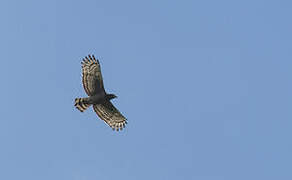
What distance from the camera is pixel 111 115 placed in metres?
60.4

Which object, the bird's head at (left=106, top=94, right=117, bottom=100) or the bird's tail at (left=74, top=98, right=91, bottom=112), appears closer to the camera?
the bird's tail at (left=74, top=98, right=91, bottom=112)

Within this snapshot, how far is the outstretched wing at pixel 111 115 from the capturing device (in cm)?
5988

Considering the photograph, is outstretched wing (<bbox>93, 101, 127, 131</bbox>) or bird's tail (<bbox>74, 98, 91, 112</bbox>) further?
outstretched wing (<bbox>93, 101, 127, 131</bbox>)

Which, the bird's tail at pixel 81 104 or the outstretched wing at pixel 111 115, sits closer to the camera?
the bird's tail at pixel 81 104

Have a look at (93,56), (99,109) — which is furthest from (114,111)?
(93,56)

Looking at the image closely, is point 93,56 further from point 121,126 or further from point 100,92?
point 121,126

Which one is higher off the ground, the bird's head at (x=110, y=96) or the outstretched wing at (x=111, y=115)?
the bird's head at (x=110, y=96)

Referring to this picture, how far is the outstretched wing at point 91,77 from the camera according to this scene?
5834 cm

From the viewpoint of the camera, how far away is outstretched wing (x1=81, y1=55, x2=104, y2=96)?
191 feet

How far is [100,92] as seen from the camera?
5859cm

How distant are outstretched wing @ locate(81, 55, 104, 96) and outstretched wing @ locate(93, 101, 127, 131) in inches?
77.5

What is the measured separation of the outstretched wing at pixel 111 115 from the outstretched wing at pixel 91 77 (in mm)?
1969

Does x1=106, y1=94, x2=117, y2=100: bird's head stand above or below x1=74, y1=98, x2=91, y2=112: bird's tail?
above

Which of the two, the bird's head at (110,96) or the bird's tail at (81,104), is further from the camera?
the bird's head at (110,96)
